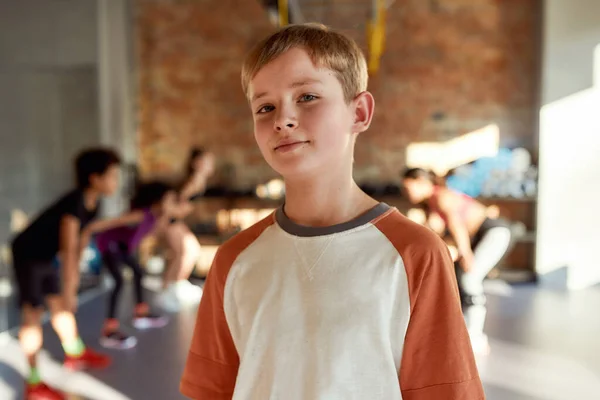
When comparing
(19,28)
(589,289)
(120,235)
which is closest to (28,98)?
(19,28)

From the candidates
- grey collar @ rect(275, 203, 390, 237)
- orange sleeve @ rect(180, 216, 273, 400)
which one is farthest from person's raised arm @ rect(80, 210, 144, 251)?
grey collar @ rect(275, 203, 390, 237)

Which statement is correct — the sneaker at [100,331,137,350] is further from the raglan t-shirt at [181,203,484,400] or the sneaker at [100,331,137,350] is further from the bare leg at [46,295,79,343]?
the raglan t-shirt at [181,203,484,400]

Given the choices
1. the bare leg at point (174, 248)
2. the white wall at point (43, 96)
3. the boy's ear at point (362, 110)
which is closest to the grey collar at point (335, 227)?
the boy's ear at point (362, 110)

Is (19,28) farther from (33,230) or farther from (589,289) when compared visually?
(589,289)

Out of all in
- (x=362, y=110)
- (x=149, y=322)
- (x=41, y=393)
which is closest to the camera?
(x=362, y=110)

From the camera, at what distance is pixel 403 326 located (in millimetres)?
725

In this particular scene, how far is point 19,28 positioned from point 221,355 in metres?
4.57

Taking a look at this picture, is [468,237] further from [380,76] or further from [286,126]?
[380,76]

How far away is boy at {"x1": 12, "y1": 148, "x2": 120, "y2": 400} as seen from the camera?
2.44 metres

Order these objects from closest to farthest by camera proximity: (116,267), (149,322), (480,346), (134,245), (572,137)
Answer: (480,346), (116,267), (134,245), (149,322), (572,137)

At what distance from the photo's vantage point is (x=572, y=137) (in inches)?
190

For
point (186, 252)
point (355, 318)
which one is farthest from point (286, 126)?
point (186, 252)

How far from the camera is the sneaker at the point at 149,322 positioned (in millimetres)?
3627

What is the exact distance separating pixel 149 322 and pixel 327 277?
3.18 meters
